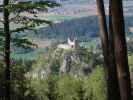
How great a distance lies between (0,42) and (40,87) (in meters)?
55.6

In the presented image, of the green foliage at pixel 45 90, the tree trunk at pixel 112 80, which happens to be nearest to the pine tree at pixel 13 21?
the tree trunk at pixel 112 80

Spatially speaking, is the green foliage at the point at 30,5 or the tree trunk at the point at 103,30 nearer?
the tree trunk at the point at 103,30

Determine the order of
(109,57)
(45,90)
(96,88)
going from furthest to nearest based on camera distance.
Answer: (45,90)
(96,88)
(109,57)

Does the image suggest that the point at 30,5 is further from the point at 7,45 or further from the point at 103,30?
the point at 103,30

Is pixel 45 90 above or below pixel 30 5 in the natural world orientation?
below

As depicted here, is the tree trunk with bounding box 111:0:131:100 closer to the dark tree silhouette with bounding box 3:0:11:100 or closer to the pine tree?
the pine tree

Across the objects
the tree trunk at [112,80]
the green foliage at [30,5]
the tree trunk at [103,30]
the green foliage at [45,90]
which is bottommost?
the green foliage at [45,90]

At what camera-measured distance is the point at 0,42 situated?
1595cm

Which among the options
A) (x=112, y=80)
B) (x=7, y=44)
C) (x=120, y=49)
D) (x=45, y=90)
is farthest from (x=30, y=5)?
(x=45, y=90)

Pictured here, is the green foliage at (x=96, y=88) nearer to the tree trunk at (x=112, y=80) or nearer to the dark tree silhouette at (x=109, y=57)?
the dark tree silhouette at (x=109, y=57)

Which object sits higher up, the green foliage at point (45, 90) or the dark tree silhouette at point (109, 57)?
the dark tree silhouette at point (109, 57)

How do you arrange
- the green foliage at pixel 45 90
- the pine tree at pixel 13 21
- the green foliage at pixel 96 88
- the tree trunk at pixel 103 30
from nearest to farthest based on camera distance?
the tree trunk at pixel 103 30 < the pine tree at pixel 13 21 < the green foliage at pixel 96 88 < the green foliage at pixel 45 90

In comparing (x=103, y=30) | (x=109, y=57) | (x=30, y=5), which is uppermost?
(x=30, y=5)

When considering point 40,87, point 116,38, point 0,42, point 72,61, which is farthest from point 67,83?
point 72,61
